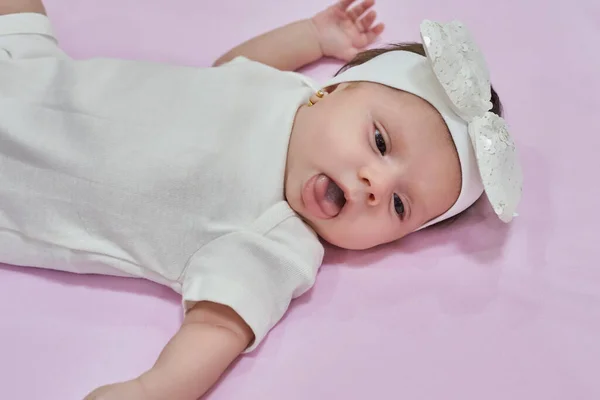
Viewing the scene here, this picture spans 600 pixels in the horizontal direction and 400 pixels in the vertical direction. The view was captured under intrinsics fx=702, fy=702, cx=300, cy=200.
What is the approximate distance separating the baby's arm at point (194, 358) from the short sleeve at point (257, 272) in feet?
0.08

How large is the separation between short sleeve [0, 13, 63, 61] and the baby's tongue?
505 mm

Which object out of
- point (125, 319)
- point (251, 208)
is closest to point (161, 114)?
point (251, 208)

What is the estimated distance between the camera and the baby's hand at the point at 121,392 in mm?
837

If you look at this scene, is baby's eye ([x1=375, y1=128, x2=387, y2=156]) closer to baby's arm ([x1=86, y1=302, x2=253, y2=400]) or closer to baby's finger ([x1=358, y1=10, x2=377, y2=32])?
baby's arm ([x1=86, y1=302, x2=253, y2=400])

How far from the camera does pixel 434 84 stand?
103 centimetres

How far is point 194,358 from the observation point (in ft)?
2.89

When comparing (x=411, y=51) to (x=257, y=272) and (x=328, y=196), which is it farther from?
(x=257, y=272)

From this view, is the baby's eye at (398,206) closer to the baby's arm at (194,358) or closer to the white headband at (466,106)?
the white headband at (466,106)

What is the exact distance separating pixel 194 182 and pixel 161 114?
0.39 feet

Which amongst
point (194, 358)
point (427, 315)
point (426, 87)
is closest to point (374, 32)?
point (426, 87)

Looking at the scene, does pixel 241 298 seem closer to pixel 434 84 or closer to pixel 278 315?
pixel 278 315

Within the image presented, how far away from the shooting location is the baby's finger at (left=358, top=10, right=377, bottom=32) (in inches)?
51.8

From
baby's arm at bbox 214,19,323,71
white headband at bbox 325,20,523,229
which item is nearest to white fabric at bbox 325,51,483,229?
white headband at bbox 325,20,523,229

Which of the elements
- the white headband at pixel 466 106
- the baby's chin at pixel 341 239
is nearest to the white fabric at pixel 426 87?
the white headband at pixel 466 106
